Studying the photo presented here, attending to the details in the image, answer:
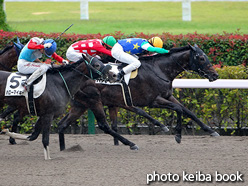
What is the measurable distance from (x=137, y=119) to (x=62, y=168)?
113 inches

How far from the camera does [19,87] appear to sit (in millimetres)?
7160

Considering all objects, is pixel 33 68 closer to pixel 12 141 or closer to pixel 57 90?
pixel 57 90

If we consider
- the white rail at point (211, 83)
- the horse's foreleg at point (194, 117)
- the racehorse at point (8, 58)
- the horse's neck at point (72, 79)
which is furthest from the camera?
the racehorse at point (8, 58)

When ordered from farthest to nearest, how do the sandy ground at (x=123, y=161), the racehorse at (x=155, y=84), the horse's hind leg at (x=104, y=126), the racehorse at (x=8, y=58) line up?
the racehorse at (x=8, y=58)
the racehorse at (x=155, y=84)
the horse's hind leg at (x=104, y=126)
the sandy ground at (x=123, y=161)

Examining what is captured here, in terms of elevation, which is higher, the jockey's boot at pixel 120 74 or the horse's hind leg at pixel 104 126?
the jockey's boot at pixel 120 74

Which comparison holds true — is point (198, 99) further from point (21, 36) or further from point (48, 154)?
point (21, 36)

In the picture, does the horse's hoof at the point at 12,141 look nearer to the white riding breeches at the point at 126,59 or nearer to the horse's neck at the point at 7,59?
the horse's neck at the point at 7,59

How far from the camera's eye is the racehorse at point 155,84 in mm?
8000

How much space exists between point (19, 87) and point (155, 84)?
2007 millimetres

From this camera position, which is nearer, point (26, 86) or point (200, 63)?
point (26, 86)

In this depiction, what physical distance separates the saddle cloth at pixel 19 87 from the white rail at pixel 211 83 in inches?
96.3

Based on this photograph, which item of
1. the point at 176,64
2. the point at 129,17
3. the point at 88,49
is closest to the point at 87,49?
the point at 88,49

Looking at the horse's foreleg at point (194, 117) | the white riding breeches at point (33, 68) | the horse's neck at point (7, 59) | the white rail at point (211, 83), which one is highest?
the white riding breeches at point (33, 68)

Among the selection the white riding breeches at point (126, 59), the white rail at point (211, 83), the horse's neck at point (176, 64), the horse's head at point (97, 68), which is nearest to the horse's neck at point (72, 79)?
the horse's head at point (97, 68)
